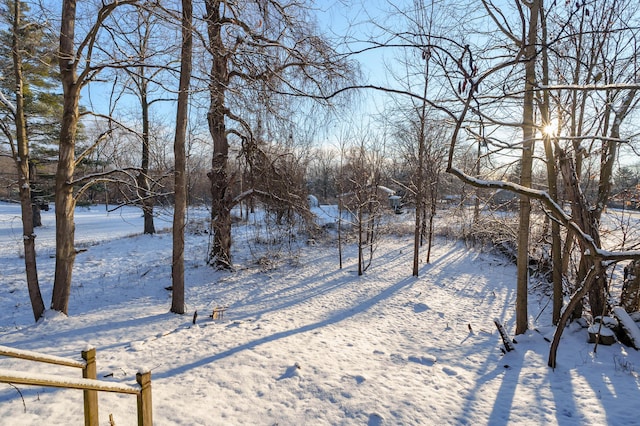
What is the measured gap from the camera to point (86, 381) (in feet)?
5.69

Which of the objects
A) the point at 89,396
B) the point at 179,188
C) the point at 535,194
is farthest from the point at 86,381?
the point at 179,188

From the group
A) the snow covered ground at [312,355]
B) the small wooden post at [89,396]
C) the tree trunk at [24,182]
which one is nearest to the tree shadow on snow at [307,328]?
the snow covered ground at [312,355]

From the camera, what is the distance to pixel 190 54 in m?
5.79

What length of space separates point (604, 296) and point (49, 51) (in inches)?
388

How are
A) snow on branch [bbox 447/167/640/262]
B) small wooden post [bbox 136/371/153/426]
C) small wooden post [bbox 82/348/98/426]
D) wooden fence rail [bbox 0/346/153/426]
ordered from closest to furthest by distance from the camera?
wooden fence rail [bbox 0/346/153/426] < small wooden post [bbox 136/371/153/426] < small wooden post [bbox 82/348/98/426] < snow on branch [bbox 447/167/640/262]

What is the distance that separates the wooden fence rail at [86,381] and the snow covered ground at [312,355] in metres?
0.78

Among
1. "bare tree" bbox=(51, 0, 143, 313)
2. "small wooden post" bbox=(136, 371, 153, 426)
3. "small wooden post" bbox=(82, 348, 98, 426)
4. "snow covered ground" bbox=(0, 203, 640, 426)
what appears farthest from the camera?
"bare tree" bbox=(51, 0, 143, 313)

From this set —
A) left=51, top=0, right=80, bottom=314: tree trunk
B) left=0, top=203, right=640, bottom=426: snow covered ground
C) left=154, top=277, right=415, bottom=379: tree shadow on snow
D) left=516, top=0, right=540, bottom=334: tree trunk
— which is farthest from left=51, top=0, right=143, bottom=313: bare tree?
left=516, top=0, right=540, bottom=334: tree trunk

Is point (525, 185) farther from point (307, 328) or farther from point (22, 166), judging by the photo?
point (22, 166)

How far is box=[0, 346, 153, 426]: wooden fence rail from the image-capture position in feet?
4.57

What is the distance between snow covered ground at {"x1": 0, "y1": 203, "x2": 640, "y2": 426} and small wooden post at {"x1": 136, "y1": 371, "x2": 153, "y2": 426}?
0.95 meters

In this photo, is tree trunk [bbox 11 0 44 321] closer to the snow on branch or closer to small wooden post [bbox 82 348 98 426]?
small wooden post [bbox 82 348 98 426]

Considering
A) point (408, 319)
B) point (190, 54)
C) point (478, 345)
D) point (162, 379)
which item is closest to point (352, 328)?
point (408, 319)

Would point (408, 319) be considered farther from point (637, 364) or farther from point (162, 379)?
point (162, 379)
